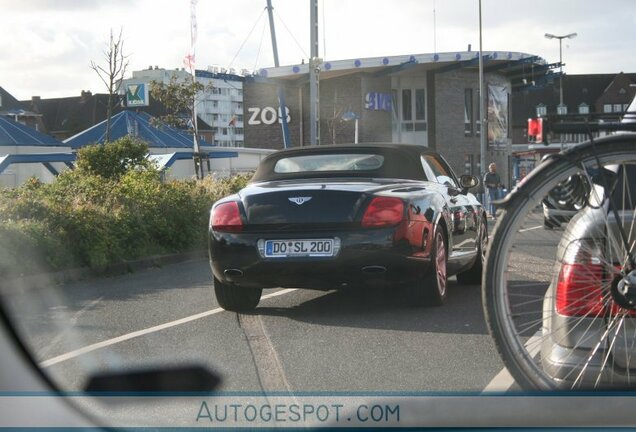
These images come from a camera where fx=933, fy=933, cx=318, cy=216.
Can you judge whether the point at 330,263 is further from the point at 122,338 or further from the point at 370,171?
the point at 122,338

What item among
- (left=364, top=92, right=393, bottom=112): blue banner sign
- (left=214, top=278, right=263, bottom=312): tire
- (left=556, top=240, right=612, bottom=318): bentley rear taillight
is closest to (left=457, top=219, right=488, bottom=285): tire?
(left=214, top=278, right=263, bottom=312): tire

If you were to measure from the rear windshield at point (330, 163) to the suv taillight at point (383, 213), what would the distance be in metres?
0.95

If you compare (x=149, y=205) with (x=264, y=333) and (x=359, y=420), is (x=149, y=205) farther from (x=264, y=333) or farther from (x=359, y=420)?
(x=359, y=420)

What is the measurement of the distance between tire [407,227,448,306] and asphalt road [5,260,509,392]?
85 millimetres

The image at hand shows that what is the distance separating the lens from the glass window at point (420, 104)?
2398 inches

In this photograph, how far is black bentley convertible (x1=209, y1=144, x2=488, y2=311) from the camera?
6.55 metres

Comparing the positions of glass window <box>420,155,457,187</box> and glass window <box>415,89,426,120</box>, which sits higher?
glass window <box>415,89,426,120</box>

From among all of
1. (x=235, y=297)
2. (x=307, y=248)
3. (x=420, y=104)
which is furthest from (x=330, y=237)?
(x=420, y=104)

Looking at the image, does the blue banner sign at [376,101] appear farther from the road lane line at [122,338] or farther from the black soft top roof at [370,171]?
the road lane line at [122,338]

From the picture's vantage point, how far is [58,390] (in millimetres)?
4547

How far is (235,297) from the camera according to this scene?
731 cm

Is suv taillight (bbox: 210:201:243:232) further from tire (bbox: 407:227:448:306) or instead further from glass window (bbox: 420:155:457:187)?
glass window (bbox: 420:155:457:187)

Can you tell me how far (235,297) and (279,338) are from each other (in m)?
1.29

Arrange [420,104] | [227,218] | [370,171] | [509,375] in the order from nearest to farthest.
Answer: [509,375] < [227,218] < [370,171] < [420,104]
